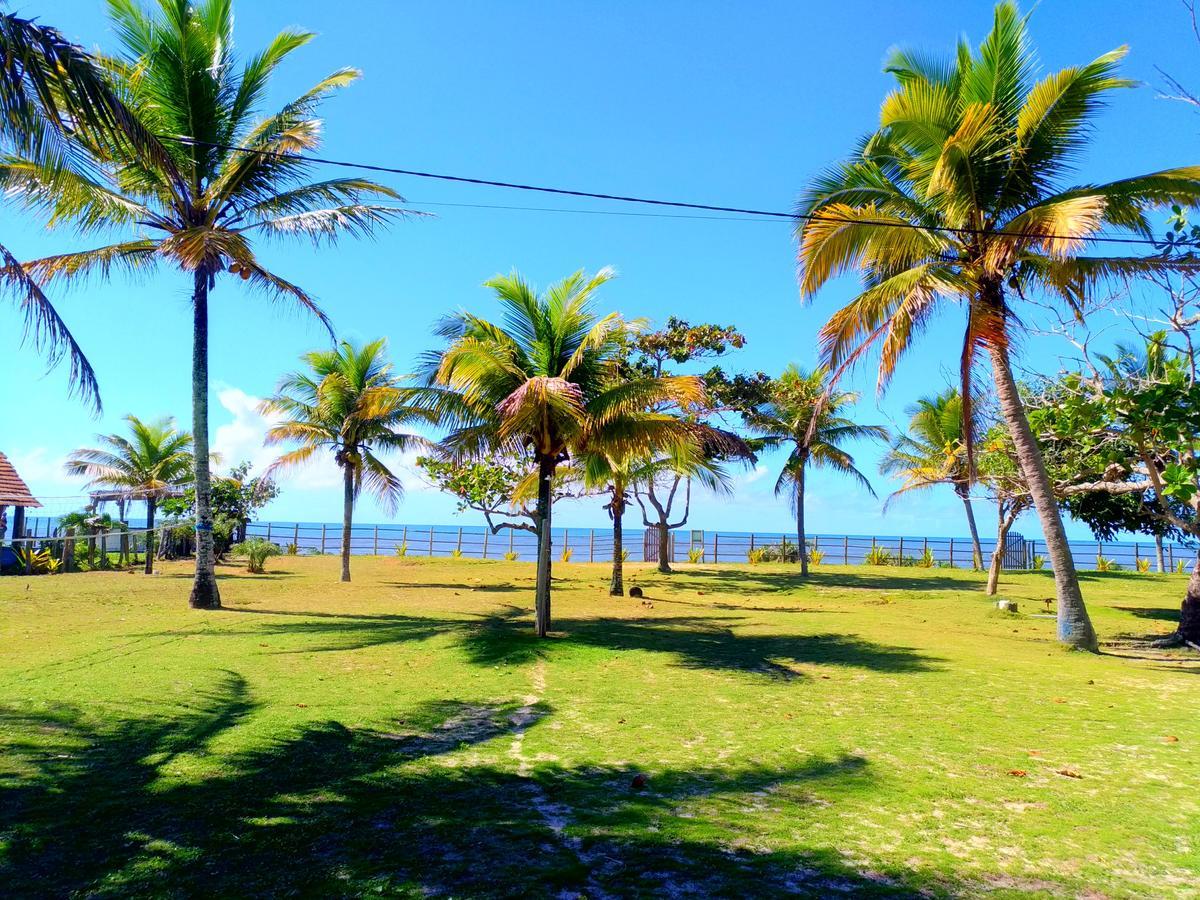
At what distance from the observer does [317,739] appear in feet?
20.3

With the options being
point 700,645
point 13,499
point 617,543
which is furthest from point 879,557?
point 13,499

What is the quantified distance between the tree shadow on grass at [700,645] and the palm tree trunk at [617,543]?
589 centimetres

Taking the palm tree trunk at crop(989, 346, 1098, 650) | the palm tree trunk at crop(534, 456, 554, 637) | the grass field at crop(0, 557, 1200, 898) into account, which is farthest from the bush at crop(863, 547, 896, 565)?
the palm tree trunk at crop(534, 456, 554, 637)

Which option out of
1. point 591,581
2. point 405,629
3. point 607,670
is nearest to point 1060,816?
point 607,670

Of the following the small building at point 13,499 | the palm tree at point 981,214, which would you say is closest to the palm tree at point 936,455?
the palm tree at point 981,214

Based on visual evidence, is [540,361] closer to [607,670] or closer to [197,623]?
[607,670]

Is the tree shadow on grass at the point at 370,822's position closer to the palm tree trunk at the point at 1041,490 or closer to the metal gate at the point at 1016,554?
the palm tree trunk at the point at 1041,490

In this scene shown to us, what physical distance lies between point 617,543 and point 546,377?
10.2 metres

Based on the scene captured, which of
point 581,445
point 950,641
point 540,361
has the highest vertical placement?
point 540,361

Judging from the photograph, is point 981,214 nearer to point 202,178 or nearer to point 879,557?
point 202,178

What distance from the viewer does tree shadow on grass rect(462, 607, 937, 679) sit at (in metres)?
10.3

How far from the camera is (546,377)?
11812 mm

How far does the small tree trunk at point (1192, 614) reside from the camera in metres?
12.1

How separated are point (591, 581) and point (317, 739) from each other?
59.3 feet
